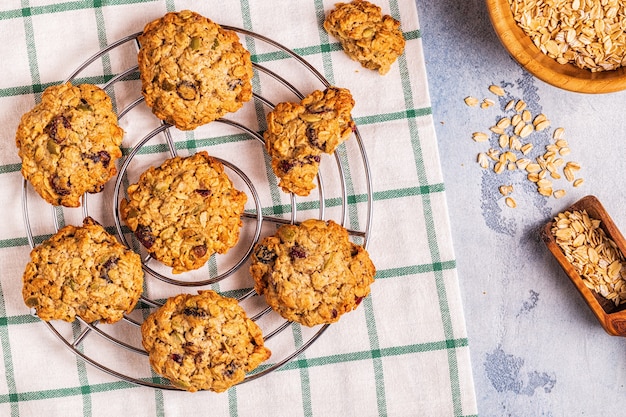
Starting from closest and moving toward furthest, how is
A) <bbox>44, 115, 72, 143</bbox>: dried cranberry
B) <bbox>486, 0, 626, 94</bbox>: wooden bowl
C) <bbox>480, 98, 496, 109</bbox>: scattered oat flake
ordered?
<bbox>44, 115, 72, 143</bbox>: dried cranberry
<bbox>486, 0, 626, 94</bbox>: wooden bowl
<bbox>480, 98, 496, 109</bbox>: scattered oat flake

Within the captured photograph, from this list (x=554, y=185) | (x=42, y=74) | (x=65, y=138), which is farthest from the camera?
(x=554, y=185)

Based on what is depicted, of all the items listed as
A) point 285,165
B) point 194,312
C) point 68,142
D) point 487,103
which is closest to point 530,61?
point 487,103

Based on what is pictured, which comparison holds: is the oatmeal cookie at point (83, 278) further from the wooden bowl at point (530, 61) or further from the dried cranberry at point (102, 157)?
the wooden bowl at point (530, 61)

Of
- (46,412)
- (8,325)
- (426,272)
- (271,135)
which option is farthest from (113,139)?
(426,272)

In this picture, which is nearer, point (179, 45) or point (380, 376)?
point (179, 45)

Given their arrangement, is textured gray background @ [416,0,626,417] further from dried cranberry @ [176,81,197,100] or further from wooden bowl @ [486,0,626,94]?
dried cranberry @ [176,81,197,100]

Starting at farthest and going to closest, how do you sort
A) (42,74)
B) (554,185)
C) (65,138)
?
(554,185) < (42,74) < (65,138)

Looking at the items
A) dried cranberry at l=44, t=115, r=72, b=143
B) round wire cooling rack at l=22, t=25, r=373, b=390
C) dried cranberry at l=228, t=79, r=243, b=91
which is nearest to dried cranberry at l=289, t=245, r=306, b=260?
round wire cooling rack at l=22, t=25, r=373, b=390

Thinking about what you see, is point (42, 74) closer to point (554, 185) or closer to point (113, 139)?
point (113, 139)
